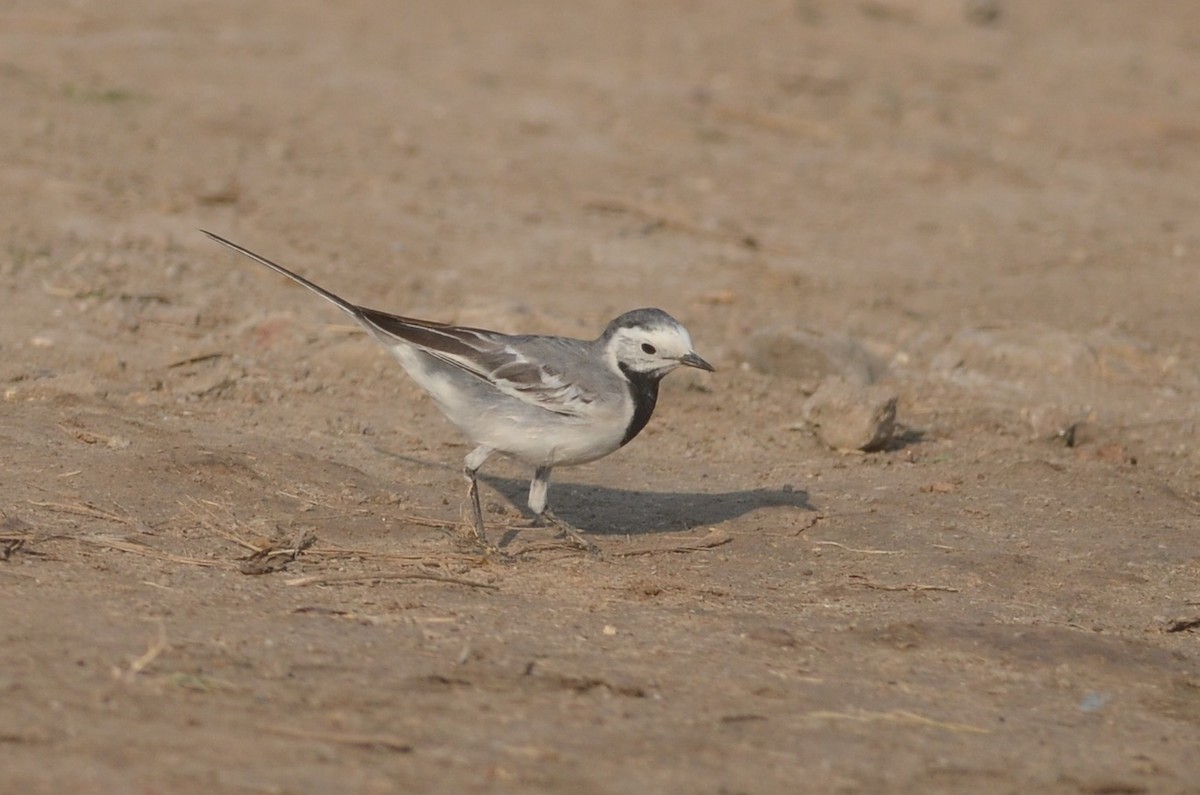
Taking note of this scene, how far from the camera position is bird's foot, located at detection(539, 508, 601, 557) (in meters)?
7.16

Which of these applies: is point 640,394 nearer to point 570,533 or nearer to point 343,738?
point 570,533

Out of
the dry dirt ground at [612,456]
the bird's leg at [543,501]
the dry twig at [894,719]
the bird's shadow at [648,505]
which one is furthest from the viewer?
the bird's shadow at [648,505]

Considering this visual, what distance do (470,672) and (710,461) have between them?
357cm

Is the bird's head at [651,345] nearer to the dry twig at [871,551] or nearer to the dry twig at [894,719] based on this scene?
the dry twig at [871,551]

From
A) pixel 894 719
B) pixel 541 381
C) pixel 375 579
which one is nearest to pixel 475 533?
pixel 541 381

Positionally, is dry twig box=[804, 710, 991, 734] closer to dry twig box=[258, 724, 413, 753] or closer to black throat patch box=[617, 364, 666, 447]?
dry twig box=[258, 724, 413, 753]

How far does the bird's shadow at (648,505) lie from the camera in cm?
769

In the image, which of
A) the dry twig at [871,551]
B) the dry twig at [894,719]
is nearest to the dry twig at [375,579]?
the dry twig at [894,719]

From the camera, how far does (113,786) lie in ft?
13.9

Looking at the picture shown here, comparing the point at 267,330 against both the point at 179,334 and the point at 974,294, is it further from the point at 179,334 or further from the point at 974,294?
the point at 974,294

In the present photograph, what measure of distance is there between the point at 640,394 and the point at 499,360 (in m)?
0.65

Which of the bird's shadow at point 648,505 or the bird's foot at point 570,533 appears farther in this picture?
the bird's shadow at point 648,505

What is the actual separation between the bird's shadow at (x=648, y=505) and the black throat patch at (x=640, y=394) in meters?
0.65

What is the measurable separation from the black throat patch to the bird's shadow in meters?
0.65
